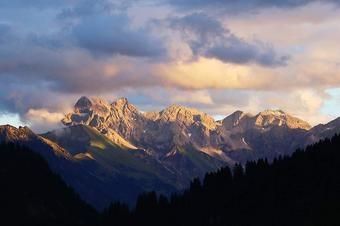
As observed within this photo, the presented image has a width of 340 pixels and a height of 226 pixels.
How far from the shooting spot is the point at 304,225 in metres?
200

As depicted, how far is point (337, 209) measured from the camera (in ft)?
653

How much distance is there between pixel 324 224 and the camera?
189 m

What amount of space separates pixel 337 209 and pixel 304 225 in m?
8.93

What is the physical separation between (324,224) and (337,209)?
37.9 feet

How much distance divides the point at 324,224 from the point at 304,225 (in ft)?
37.3
